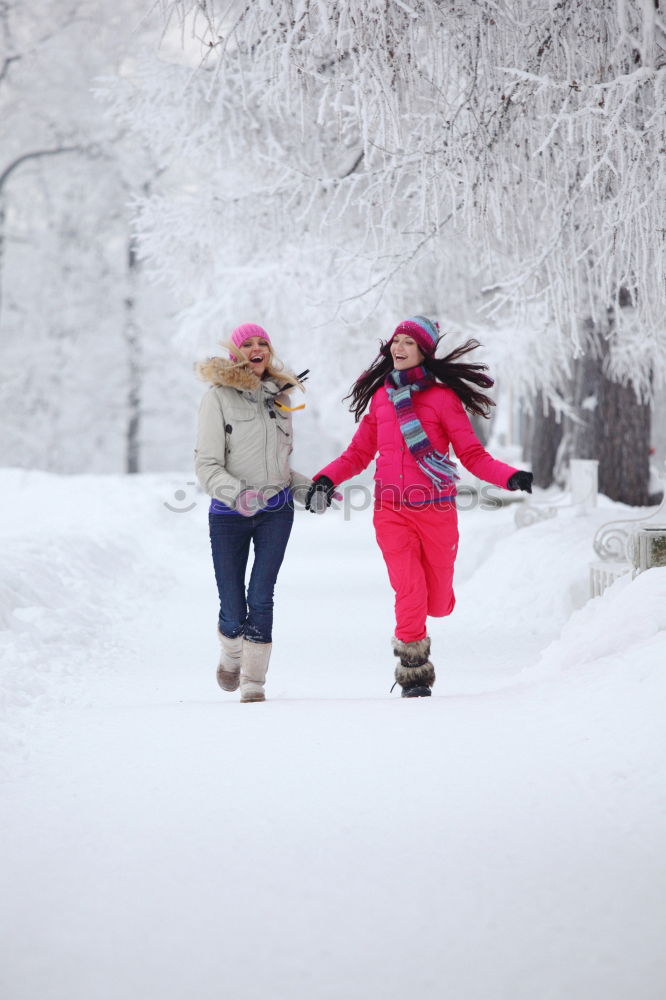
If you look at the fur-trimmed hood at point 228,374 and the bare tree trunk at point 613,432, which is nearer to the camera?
the fur-trimmed hood at point 228,374

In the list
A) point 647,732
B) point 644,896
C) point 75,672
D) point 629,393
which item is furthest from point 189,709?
point 629,393

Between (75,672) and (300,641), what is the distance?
2.12 m

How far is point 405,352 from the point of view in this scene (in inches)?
206

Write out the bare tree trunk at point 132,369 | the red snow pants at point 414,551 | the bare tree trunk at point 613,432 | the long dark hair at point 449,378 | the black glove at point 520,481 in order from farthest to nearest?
the bare tree trunk at point 132,369, the bare tree trunk at point 613,432, the long dark hair at point 449,378, the red snow pants at point 414,551, the black glove at point 520,481

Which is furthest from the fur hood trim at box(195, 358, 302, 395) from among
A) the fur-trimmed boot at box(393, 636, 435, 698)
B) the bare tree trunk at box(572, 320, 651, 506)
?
the bare tree trunk at box(572, 320, 651, 506)

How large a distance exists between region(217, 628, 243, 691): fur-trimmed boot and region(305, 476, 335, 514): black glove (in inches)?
33.9

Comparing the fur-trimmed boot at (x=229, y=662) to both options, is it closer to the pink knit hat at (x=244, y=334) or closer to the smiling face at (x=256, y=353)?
the smiling face at (x=256, y=353)

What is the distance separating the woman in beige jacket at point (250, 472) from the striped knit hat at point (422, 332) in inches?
25.6

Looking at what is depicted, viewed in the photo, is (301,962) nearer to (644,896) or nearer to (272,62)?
(644,896)

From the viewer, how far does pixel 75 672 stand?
19.6ft

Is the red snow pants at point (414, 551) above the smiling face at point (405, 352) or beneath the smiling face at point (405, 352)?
beneath

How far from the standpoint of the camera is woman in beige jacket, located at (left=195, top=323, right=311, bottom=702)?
5.14 m

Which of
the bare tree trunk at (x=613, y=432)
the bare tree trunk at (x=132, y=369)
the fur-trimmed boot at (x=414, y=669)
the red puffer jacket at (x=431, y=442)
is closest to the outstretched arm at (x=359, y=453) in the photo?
the red puffer jacket at (x=431, y=442)

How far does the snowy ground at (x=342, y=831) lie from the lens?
2.31 meters
